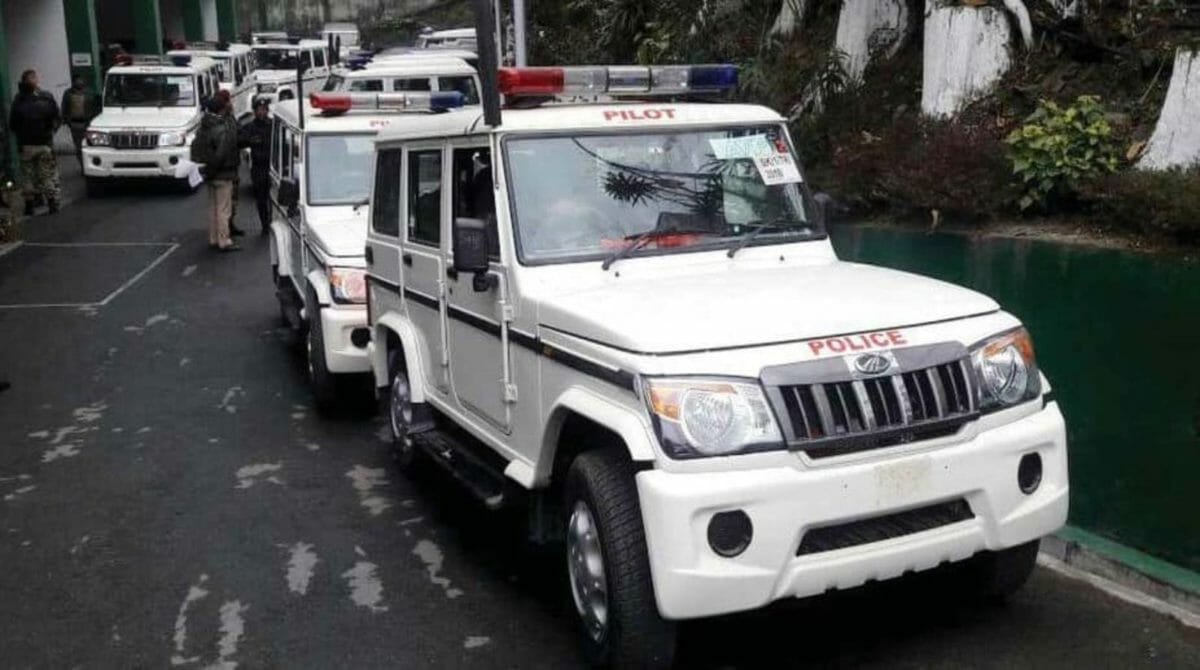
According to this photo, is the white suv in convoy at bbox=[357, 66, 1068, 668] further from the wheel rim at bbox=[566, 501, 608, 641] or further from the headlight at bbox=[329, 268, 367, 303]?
the headlight at bbox=[329, 268, 367, 303]

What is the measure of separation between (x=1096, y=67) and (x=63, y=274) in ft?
38.2

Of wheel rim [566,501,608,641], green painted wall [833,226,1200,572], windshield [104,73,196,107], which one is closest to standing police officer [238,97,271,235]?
windshield [104,73,196,107]

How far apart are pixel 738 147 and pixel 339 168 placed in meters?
5.09

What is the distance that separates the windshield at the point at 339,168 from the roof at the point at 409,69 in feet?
19.4

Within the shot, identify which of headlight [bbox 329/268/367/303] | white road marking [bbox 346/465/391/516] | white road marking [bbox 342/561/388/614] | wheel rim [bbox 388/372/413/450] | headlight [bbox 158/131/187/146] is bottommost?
white road marking [bbox 346/465/391/516]

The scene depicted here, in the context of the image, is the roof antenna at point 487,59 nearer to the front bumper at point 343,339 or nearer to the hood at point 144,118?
the front bumper at point 343,339

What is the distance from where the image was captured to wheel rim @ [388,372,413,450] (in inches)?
285

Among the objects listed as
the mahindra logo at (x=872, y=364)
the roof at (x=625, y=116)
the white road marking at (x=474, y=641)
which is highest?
the roof at (x=625, y=116)

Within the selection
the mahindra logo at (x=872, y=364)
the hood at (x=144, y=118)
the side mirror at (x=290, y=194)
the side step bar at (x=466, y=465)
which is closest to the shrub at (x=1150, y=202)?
the mahindra logo at (x=872, y=364)

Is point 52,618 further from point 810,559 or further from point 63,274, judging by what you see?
point 63,274

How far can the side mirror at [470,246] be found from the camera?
5363mm

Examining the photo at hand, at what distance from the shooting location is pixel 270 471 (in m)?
7.67

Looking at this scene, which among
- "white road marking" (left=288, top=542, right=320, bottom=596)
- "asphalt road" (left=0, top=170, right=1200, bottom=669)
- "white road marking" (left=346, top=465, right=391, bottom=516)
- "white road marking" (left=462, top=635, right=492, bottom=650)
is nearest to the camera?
"asphalt road" (left=0, top=170, right=1200, bottom=669)

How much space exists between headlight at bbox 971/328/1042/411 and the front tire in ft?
4.30
